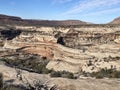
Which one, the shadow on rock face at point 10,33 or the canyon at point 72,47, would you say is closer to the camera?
the canyon at point 72,47

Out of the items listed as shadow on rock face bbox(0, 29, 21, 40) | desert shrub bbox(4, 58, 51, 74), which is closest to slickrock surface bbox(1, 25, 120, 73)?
shadow on rock face bbox(0, 29, 21, 40)

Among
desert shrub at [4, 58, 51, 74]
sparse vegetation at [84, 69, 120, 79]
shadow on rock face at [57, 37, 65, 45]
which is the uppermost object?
shadow on rock face at [57, 37, 65, 45]

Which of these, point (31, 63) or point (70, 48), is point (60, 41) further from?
point (31, 63)

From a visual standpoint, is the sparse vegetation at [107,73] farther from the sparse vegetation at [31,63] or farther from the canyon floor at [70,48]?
the sparse vegetation at [31,63]

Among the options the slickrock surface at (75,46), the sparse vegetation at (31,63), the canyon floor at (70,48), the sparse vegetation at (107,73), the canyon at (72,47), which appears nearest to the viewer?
the sparse vegetation at (107,73)

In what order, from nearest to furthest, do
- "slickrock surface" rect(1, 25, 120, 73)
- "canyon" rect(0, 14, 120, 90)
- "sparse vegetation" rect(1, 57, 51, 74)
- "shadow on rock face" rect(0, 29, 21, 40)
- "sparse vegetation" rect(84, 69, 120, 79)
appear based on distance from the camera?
"sparse vegetation" rect(84, 69, 120, 79) < "canyon" rect(0, 14, 120, 90) < "slickrock surface" rect(1, 25, 120, 73) < "sparse vegetation" rect(1, 57, 51, 74) < "shadow on rock face" rect(0, 29, 21, 40)

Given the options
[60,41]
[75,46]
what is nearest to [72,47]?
[75,46]

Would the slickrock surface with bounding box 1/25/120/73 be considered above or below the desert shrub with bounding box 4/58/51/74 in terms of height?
above

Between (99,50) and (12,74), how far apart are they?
1881cm

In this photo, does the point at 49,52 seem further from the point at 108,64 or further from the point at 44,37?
the point at 108,64

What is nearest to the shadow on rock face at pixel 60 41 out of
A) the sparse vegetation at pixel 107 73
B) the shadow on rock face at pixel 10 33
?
the shadow on rock face at pixel 10 33

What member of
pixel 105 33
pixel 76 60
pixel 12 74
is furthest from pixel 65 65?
pixel 12 74

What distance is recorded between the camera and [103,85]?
1936cm

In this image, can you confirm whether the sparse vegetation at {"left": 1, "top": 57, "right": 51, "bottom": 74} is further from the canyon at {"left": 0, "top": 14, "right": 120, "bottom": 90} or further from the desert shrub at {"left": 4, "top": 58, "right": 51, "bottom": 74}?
the canyon at {"left": 0, "top": 14, "right": 120, "bottom": 90}
